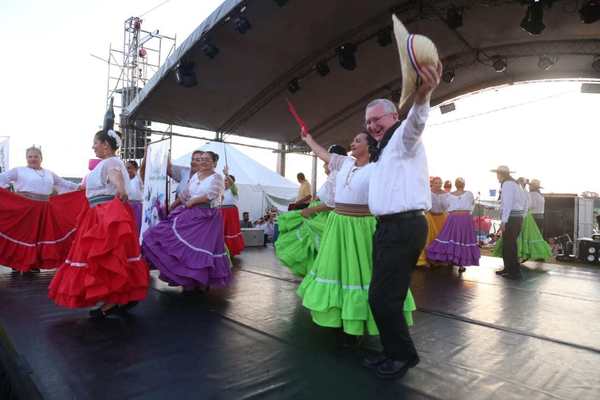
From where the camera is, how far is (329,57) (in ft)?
24.5

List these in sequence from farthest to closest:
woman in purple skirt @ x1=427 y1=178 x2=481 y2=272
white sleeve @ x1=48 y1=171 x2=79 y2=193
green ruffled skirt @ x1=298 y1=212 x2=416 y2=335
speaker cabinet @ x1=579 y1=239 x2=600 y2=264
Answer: speaker cabinet @ x1=579 y1=239 x2=600 y2=264
woman in purple skirt @ x1=427 y1=178 x2=481 y2=272
white sleeve @ x1=48 y1=171 x2=79 y2=193
green ruffled skirt @ x1=298 y1=212 x2=416 y2=335

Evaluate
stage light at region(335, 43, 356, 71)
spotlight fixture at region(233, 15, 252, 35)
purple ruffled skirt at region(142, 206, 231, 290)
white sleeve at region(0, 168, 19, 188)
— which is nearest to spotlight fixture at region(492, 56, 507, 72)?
stage light at region(335, 43, 356, 71)

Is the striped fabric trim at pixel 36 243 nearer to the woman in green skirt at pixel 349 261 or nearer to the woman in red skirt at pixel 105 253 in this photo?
the woman in red skirt at pixel 105 253

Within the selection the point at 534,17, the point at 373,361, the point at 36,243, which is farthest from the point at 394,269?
the point at 534,17

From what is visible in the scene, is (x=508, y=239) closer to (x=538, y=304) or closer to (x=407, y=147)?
(x=538, y=304)

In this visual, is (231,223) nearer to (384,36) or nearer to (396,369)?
(384,36)

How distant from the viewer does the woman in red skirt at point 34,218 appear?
4.71 metres

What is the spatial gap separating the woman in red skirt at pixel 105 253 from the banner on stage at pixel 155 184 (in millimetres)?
913

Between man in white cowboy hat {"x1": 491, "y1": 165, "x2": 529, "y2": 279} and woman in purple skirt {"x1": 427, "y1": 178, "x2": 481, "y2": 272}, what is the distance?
0.43 meters

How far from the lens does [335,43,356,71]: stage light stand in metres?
7.04

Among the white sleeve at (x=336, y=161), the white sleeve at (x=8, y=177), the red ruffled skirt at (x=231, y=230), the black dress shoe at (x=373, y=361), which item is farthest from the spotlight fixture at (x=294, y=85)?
the black dress shoe at (x=373, y=361)

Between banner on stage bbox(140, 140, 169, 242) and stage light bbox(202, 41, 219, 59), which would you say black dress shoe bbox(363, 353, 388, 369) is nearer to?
banner on stage bbox(140, 140, 169, 242)

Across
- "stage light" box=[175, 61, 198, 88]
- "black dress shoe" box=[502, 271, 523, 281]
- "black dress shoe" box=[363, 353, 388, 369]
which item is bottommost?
"black dress shoe" box=[502, 271, 523, 281]

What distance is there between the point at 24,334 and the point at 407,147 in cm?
275
